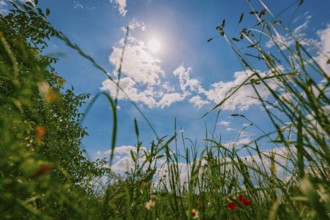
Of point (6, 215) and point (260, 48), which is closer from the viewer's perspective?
point (6, 215)

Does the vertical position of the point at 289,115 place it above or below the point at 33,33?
below

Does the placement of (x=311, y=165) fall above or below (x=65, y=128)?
below

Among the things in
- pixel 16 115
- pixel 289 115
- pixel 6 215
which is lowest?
pixel 6 215

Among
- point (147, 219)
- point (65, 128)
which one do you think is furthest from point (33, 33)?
point (147, 219)

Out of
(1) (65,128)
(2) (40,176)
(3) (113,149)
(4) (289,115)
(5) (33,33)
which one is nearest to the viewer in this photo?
(2) (40,176)

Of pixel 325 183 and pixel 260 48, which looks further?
pixel 260 48

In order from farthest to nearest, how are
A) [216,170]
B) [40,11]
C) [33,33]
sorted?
[33,33]
[40,11]
[216,170]

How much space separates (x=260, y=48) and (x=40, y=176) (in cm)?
140

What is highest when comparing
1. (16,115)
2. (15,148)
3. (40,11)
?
(40,11)

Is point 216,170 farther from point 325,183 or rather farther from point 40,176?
point 40,176

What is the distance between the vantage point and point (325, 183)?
1.15 meters

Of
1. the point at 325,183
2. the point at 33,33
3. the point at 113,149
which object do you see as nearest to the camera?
the point at 113,149

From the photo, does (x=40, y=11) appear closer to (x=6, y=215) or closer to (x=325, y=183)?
(x=6, y=215)

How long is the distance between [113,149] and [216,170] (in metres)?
1.22
